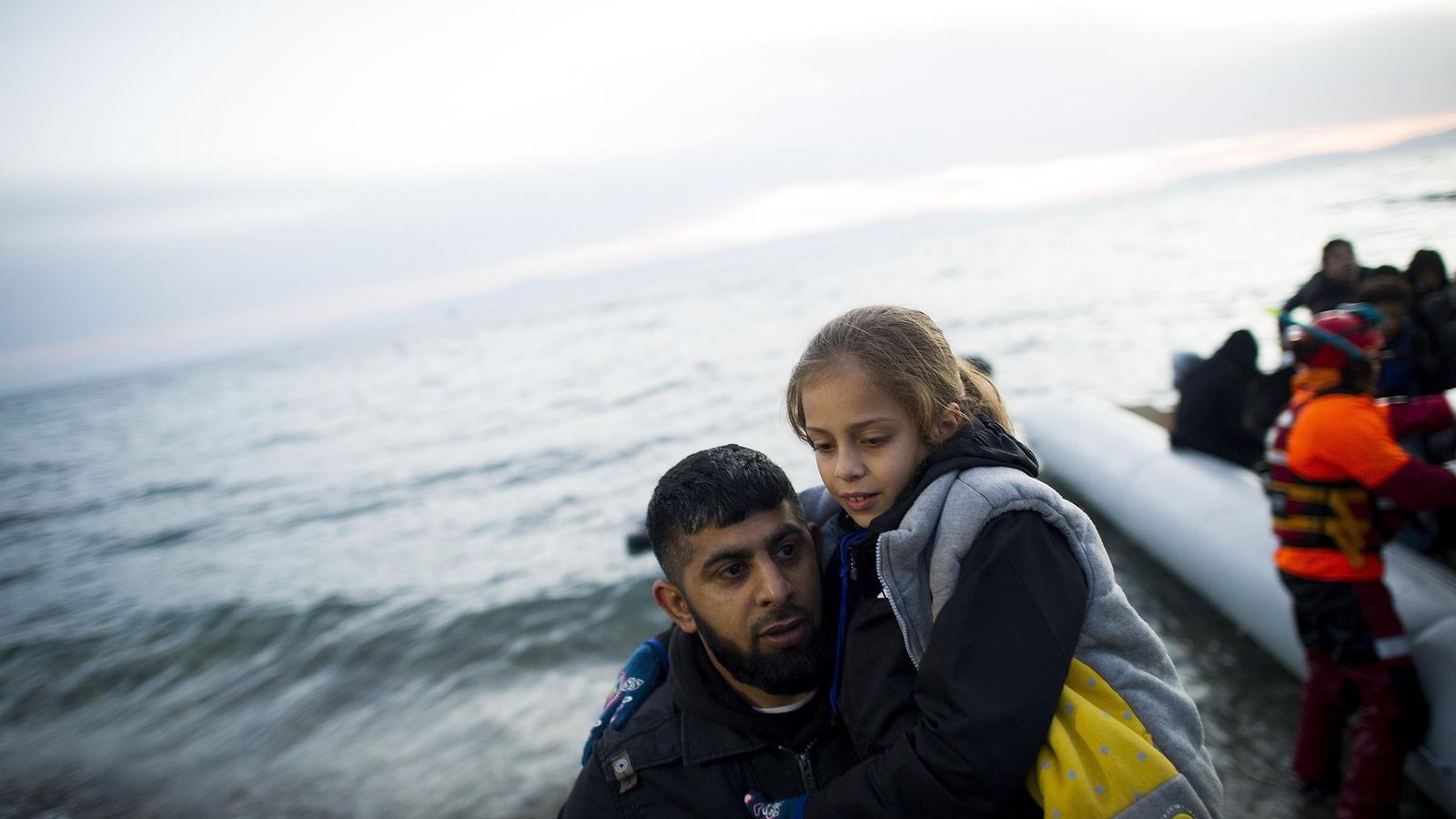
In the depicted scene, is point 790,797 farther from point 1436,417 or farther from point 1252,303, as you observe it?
point 1252,303

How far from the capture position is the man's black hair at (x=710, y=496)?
239 centimetres

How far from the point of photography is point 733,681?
2459 mm

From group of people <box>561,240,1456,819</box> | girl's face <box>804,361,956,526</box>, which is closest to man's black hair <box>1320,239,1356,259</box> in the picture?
group of people <box>561,240,1456,819</box>

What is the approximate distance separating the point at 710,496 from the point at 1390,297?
206 inches

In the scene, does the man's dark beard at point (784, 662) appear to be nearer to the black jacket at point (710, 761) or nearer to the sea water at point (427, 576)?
the black jacket at point (710, 761)

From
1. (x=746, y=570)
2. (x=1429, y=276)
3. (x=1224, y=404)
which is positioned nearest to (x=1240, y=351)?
(x=1224, y=404)

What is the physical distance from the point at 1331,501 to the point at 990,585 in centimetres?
313

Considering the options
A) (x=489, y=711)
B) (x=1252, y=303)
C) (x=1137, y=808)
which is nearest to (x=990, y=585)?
(x=1137, y=808)

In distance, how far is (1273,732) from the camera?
206 inches

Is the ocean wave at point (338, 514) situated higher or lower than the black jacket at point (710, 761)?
lower

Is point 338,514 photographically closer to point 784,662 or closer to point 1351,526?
point 784,662

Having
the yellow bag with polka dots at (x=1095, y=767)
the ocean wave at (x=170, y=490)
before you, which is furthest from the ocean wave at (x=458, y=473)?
the yellow bag with polka dots at (x=1095, y=767)

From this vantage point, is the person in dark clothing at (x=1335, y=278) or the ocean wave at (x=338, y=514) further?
the ocean wave at (x=338, y=514)

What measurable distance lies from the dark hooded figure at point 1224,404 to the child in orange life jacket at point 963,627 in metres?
5.69
